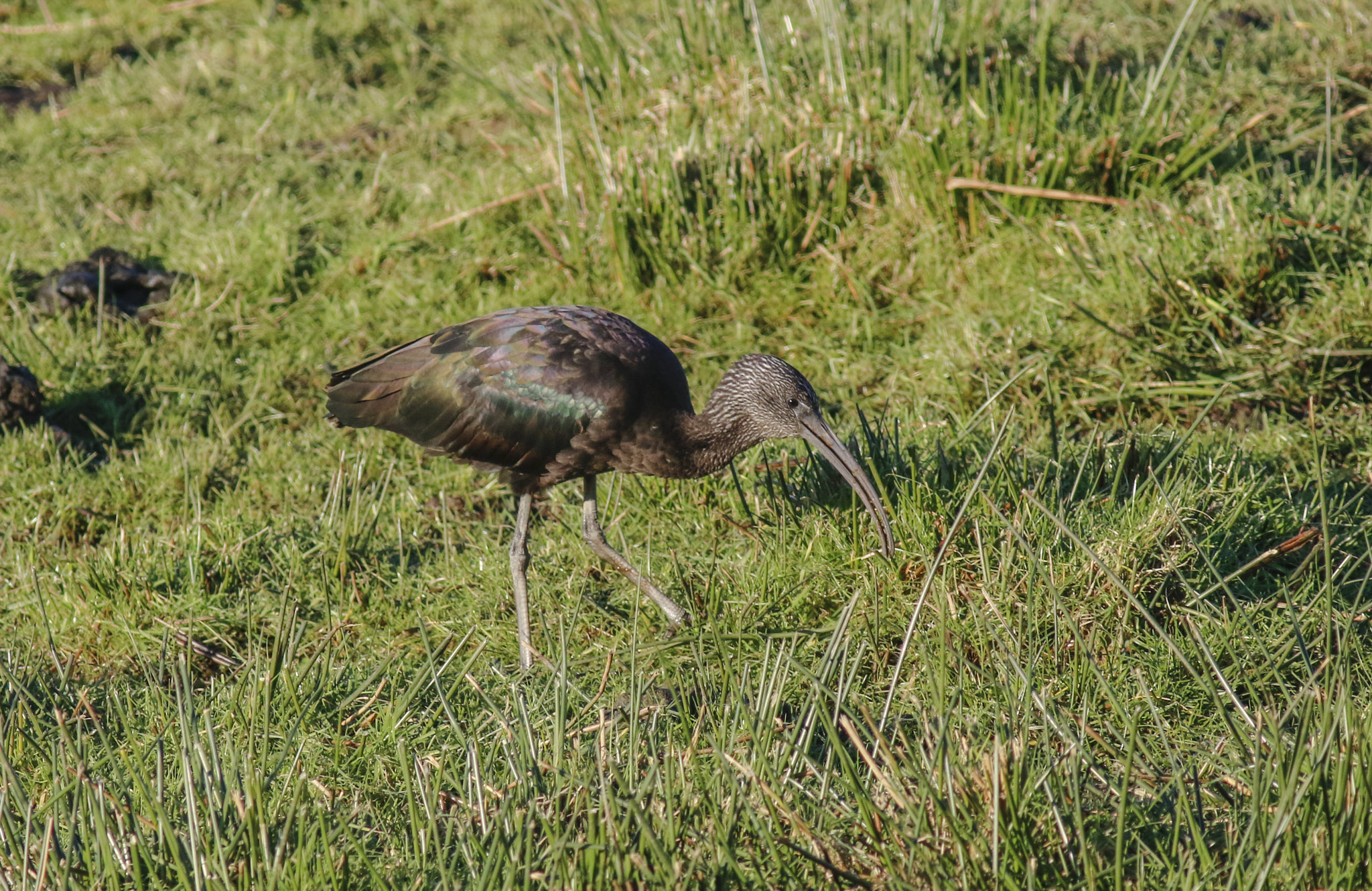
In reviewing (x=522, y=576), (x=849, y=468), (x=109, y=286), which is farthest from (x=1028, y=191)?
(x=109, y=286)

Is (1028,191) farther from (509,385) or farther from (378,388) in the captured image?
(378,388)

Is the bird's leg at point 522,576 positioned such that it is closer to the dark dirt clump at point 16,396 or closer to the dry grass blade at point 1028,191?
the dark dirt clump at point 16,396

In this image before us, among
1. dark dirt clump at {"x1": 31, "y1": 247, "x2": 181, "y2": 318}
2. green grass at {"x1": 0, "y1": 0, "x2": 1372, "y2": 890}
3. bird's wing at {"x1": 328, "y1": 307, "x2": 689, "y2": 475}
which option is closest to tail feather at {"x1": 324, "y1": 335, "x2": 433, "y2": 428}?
bird's wing at {"x1": 328, "y1": 307, "x2": 689, "y2": 475}

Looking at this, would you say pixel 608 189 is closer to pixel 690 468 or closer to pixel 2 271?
pixel 690 468

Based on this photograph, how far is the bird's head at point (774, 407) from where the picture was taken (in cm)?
380

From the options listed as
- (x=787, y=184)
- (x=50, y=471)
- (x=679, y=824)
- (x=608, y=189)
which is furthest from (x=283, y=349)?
(x=679, y=824)

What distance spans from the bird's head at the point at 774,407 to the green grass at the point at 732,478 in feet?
0.65

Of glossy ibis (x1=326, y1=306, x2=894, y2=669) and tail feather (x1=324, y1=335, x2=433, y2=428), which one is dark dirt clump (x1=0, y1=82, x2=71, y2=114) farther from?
glossy ibis (x1=326, y1=306, x2=894, y2=669)

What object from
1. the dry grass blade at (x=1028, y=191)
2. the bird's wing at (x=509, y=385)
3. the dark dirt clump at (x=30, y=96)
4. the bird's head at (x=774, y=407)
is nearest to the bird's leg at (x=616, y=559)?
the bird's wing at (x=509, y=385)

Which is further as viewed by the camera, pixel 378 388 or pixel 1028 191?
pixel 1028 191

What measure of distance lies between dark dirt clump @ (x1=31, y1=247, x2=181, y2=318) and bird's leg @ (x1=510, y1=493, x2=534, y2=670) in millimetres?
2542

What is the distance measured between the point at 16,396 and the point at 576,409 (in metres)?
2.42

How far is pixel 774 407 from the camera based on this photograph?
12.8ft

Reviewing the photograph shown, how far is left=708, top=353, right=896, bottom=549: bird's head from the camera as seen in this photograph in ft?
12.5
